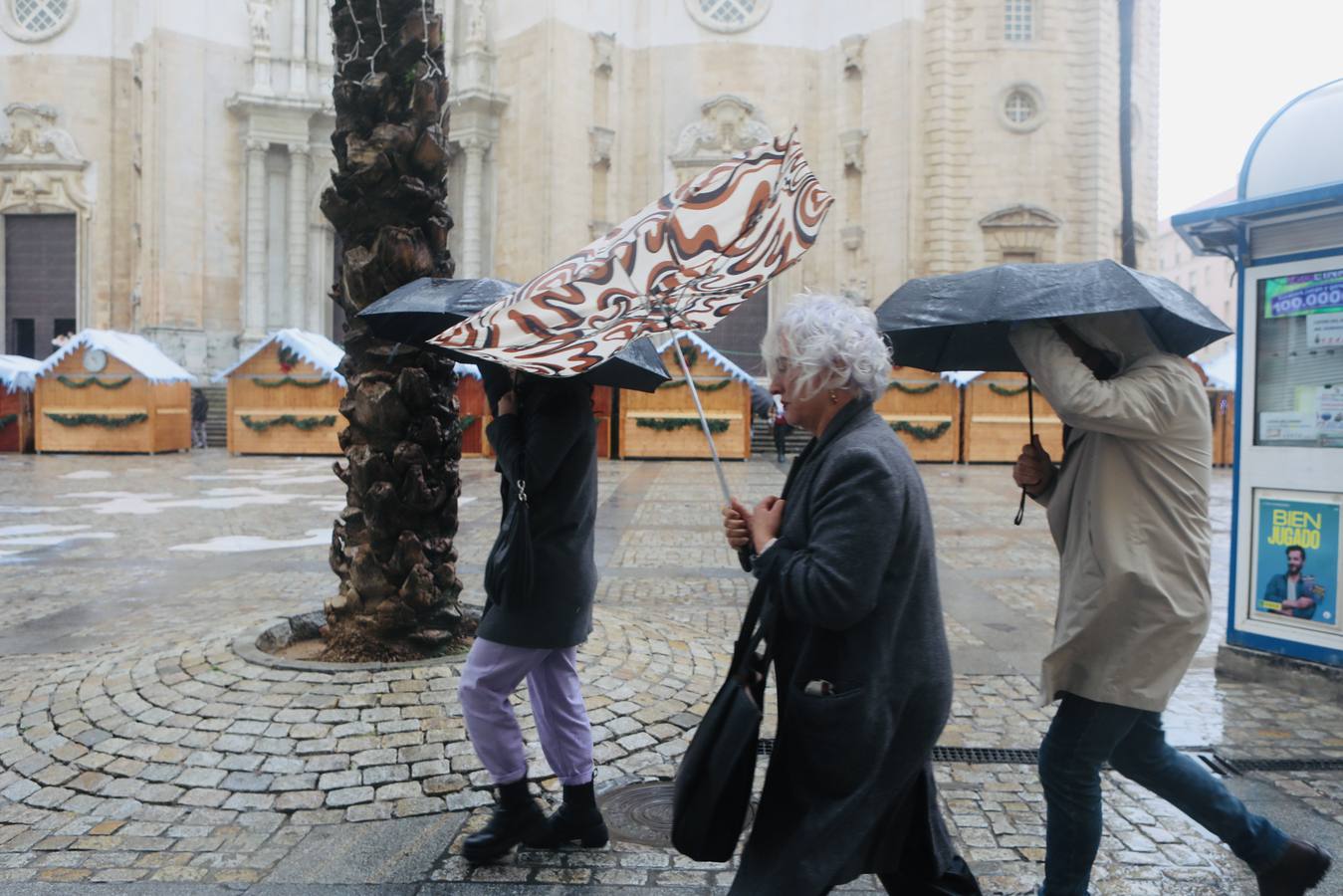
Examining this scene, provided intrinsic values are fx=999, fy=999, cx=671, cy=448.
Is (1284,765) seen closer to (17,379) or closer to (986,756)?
(986,756)

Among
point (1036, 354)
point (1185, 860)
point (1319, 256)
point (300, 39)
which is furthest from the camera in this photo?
point (300, 39)

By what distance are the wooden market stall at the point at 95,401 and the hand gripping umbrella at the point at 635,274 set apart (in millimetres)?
21970

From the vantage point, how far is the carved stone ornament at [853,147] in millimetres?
31156

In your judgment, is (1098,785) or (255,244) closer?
(1098,785)

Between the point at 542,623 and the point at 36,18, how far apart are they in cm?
3967

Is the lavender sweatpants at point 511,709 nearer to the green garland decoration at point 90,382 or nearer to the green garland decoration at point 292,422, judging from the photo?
the green garland decoration at point 292,422

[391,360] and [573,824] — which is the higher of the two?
[391,360]

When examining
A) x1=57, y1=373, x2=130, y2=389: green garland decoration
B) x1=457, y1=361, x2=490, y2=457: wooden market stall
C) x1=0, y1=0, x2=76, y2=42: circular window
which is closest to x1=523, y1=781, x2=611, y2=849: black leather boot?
x1=457, y1=361, x2=490, y2=457: wooden market stall

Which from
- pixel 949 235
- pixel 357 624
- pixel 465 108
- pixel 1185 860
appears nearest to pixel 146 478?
pixel 357 624

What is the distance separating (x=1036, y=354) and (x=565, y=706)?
181 centimetres

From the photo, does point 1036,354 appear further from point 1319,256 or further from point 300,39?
point 300,39

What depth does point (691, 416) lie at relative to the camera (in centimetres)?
2152

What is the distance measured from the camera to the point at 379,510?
502cm

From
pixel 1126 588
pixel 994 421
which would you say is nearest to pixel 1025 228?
pixel 994 421
